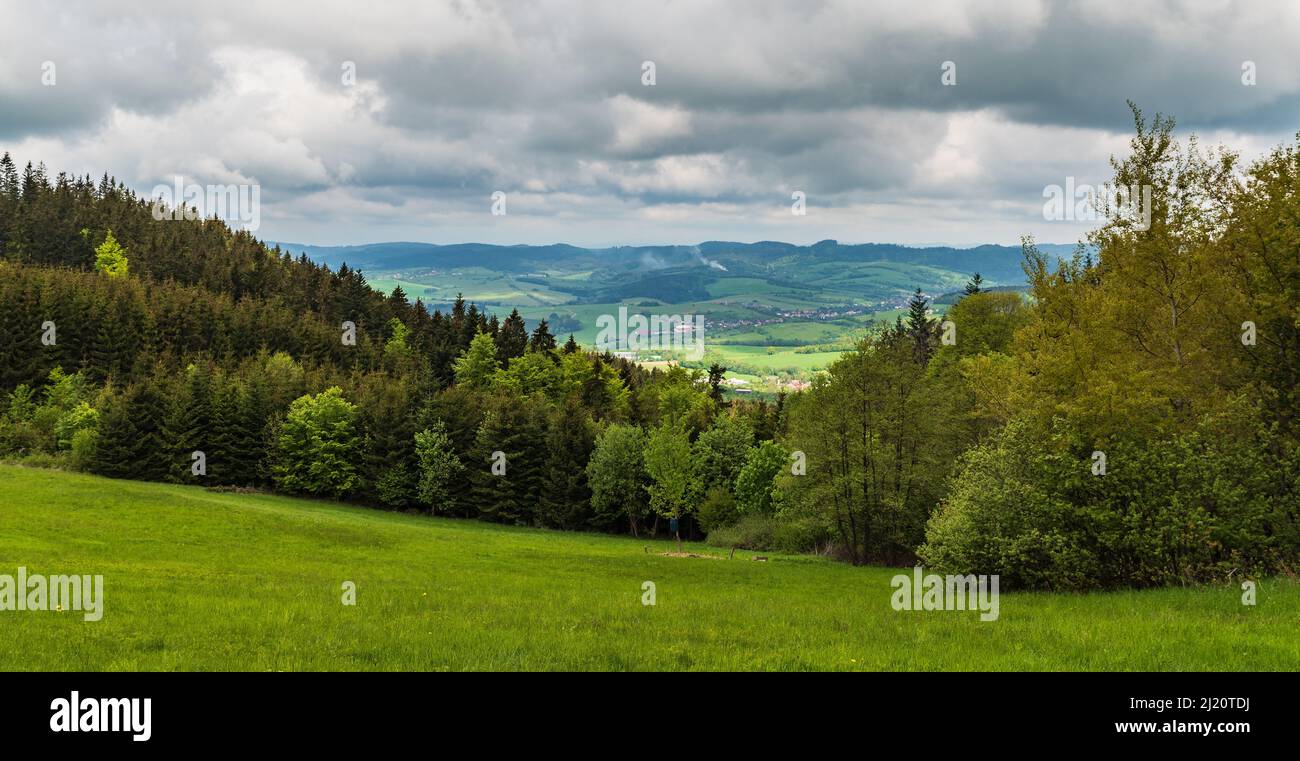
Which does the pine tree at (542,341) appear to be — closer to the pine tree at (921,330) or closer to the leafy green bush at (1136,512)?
the pine tree at (921,330)

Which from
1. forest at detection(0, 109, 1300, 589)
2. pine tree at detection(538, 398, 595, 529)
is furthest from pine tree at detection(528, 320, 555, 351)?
pine tree at detection(538, 398, 595, 529)

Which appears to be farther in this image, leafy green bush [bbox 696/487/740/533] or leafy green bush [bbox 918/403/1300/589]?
leafy green bush [bbox 696/487/740/533]

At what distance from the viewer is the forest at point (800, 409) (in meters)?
26.5

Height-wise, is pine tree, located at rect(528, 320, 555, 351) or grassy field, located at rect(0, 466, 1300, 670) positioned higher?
pine tree, located at rect(528, 320, 555, 351)

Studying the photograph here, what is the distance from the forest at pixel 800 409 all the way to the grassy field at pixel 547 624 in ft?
13.1

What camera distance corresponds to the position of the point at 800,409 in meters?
53.2

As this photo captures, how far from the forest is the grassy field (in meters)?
4.00

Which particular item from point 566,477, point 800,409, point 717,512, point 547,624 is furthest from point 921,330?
point 547,624

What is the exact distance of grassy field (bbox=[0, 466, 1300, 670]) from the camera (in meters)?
14.2

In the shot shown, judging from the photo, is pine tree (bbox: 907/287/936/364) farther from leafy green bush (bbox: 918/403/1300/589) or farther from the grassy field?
leafy green bush (bbox: 918/403/1300/589)

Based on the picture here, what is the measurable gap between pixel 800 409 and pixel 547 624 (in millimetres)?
37015

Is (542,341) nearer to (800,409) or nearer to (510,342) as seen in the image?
(510,342)
